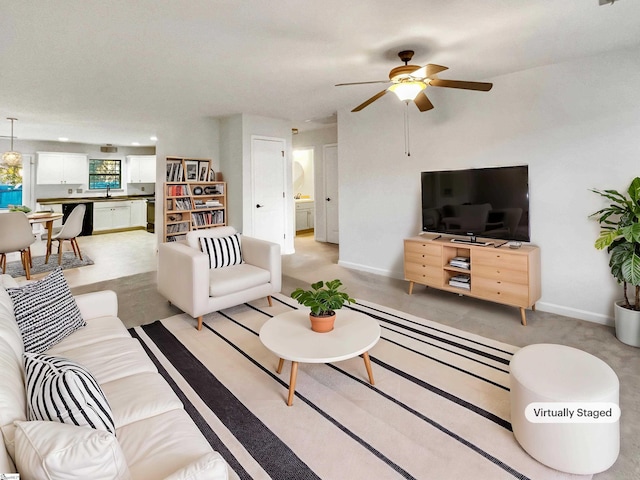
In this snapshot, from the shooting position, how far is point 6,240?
4605mm

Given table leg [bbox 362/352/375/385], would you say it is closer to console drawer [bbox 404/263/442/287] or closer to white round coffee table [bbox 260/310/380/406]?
white round coffee table [bbox 260/310/380/406]

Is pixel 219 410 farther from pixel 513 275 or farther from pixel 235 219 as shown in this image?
pixel 235 219

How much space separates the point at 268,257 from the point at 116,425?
233cm

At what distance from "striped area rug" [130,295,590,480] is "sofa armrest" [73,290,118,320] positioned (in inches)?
19.7

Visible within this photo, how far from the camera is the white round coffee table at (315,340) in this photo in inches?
76.6

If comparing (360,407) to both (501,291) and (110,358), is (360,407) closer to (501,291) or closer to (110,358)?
(110,358)

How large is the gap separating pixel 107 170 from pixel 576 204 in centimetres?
1036

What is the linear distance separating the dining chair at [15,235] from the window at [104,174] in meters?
4.93

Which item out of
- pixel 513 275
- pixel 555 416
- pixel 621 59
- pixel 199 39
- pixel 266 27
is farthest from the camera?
pixel 513 275

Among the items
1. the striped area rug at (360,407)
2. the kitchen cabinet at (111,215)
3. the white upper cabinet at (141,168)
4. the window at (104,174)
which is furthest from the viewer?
the white upper cabinet at (141,168)

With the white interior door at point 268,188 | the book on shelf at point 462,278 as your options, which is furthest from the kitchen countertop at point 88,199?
the book on shelf at point 462,278

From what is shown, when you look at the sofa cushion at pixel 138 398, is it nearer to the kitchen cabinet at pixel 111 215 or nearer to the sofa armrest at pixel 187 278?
the sofa armrest at pixel 187 278

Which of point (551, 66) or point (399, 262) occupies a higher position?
point (551, 66)

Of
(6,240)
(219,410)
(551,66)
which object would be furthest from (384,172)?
(6,240)
